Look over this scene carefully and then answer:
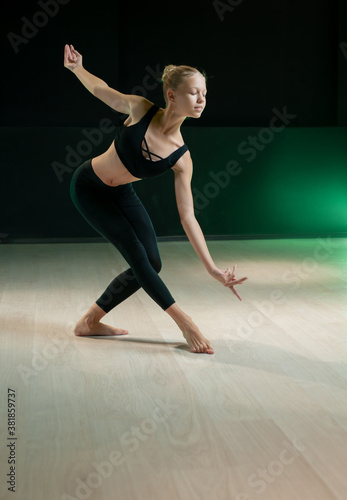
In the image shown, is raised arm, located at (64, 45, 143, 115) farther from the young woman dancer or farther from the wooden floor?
the wooden floor

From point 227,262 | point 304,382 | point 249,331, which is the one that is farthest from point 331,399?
point 227,262

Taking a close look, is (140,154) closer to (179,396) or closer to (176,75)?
(176,75)

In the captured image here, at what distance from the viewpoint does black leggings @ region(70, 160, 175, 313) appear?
2867 mm

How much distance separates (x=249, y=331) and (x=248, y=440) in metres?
1.27

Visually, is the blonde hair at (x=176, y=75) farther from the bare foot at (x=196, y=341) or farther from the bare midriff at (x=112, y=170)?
the bare foot at (x=196, y=341)

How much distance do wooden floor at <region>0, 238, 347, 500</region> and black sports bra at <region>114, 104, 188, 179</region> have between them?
0.73m

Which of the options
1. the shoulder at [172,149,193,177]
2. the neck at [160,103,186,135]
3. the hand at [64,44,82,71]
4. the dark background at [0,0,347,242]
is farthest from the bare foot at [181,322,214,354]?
the dark background at [0,0,347,242]

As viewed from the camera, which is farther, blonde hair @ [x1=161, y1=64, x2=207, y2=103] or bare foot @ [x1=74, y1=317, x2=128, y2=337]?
bare foot @ [x1=74, y1=317, x2=128, y2=337]

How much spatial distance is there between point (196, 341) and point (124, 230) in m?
0.54

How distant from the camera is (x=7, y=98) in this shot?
20.7 feet

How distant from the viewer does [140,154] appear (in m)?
2.80

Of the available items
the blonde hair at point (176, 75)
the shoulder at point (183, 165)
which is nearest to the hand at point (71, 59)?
the blonde hair at point (176, 75)

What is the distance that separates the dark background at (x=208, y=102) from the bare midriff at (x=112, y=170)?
329 centimetres

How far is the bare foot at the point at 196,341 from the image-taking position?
2.86 meters
